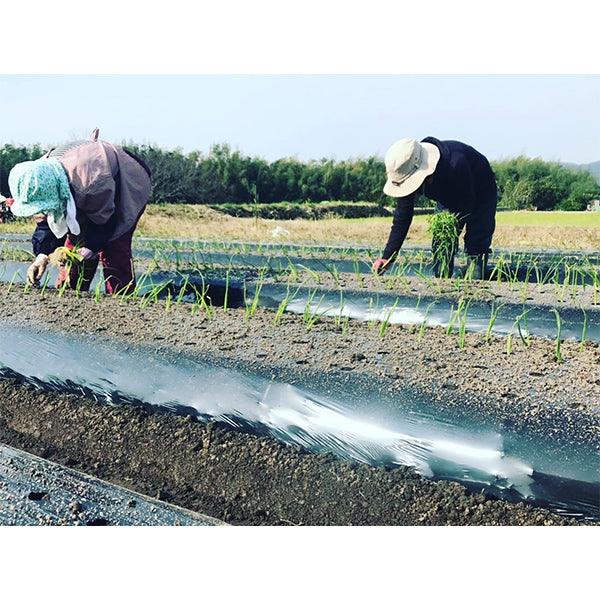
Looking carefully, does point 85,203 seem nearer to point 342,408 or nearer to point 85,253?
point 85,253

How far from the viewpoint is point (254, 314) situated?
2.38m

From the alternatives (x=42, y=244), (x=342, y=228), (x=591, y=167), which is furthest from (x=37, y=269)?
(x=591, y=167)

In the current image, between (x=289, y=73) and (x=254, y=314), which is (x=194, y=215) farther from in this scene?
(x=289, y=73)

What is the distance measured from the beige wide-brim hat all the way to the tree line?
0.19 ft

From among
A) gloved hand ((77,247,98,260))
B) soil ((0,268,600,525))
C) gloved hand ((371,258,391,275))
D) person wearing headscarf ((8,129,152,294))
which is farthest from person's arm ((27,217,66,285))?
gloved hand ((371,258,391,275))

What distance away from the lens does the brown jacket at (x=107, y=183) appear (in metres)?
2.40

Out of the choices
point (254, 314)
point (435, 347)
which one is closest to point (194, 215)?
point (254, 314)

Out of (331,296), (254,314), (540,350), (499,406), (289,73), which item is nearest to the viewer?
(499,406)

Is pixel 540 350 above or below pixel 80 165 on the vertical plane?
below

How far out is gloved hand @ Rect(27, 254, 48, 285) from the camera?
2.73 metres

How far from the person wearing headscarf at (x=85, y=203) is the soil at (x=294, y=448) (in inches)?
17.3

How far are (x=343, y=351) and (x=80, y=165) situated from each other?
4.14ft

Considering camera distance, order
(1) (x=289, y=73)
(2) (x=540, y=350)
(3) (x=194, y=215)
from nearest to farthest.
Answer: (2) (x=540, y=350), (1) (x=289, y=73), (3) (x=194, y=215)

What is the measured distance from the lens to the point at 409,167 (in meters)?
2.34
